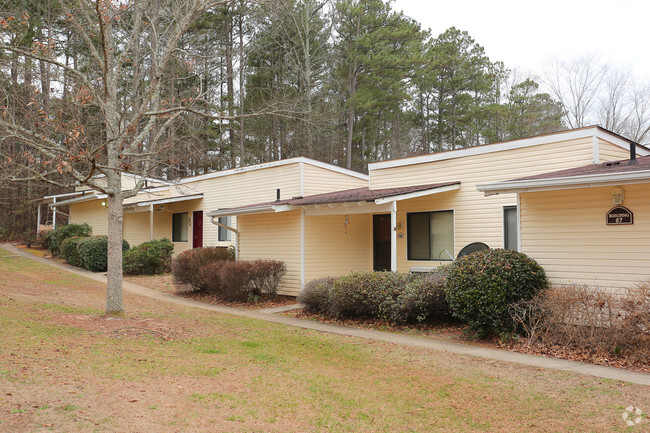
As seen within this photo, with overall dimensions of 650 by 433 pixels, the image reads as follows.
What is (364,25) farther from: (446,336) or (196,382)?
(196,382)

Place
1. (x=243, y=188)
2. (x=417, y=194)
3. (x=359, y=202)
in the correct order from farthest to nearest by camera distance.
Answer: (x=243, y=188) < (x=359, y=202) < (x=417, y=194)

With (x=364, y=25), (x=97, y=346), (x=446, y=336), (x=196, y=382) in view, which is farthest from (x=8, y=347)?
(x=364, y=25)

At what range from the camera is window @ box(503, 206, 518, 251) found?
1148cm

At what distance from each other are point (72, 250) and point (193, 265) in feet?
31.7

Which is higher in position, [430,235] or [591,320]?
[430,235]

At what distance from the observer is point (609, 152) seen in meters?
10.7

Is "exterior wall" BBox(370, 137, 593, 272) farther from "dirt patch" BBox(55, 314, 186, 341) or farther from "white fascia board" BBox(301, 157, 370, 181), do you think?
"dirt patch" BBox(55, 314, 186, 341)

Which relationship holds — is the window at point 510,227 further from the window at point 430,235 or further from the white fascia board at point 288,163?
the white fascia board at point 288,163

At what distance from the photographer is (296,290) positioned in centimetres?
1477

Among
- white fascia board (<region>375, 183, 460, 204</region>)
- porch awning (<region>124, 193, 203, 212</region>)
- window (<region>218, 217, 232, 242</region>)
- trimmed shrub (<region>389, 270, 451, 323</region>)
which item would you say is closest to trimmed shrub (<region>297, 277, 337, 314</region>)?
trimmed shrub (<region>389, 270, 451, 323</region>)

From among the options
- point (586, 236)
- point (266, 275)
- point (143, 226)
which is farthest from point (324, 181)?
point (143, 226)

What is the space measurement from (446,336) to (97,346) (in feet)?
19.4

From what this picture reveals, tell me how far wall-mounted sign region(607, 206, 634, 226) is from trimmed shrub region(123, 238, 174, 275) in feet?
52.4

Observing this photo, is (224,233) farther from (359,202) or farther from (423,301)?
(423,301)
